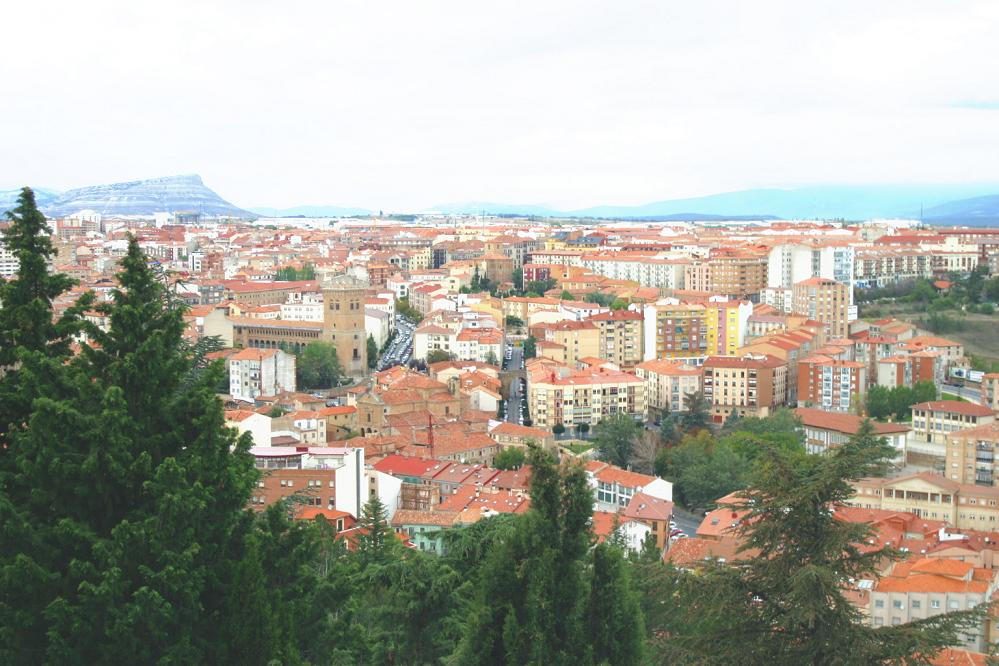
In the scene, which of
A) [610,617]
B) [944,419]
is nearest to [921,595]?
[610,617]

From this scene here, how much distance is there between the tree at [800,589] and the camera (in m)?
3.46

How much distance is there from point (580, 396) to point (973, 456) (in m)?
6.26

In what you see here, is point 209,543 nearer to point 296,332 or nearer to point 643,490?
point 643,490

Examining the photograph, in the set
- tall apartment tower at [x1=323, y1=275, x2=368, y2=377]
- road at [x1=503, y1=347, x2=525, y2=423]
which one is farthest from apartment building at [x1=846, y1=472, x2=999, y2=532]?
tall apartment tower at [x1=323, y1=275, x2=368, y2=377]

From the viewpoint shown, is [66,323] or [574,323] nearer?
[66,323]

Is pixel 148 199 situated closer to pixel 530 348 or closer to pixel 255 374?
pixel 530 348

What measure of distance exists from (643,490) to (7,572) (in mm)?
11266

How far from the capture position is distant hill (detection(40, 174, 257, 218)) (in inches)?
3282

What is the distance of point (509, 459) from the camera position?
53.1 ft

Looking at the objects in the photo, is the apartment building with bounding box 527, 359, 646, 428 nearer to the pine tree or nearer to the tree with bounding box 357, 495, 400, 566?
the tree with bounding box 357, 495, 400, 566

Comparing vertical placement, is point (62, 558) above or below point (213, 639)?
above

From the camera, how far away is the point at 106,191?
88188 mm

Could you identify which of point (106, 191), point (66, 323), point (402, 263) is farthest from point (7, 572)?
point (106, 191)

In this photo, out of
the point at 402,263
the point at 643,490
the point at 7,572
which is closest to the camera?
Result: the point at 7,572
